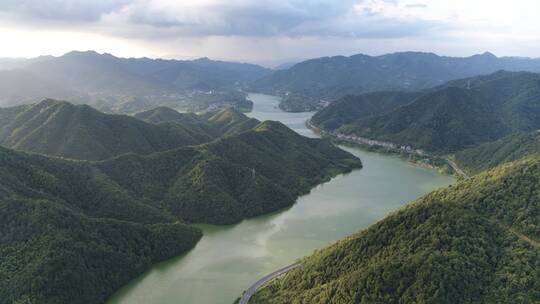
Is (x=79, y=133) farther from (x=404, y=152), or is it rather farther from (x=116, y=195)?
(x=404, y=152)

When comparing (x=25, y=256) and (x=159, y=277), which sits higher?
(x=25, y=256)

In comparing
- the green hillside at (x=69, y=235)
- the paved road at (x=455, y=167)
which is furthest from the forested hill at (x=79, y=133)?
the paved road at (x=455, y=167)

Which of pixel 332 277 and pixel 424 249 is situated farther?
pixel 332 277

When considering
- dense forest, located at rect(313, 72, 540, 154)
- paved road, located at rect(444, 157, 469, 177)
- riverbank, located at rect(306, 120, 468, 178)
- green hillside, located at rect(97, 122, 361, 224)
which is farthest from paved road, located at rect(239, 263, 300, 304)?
dense forest, located at rect(313, 72, 540, 154)

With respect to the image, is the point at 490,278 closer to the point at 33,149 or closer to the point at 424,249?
the point at 424,249

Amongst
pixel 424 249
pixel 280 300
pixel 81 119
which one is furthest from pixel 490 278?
pixel 81 119

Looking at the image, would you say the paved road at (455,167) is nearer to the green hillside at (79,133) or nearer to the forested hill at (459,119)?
the forested hill at (459,119)

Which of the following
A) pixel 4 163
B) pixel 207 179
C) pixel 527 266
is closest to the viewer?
pixel 527 266

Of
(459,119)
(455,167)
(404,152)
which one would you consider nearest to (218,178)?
(455,167)
